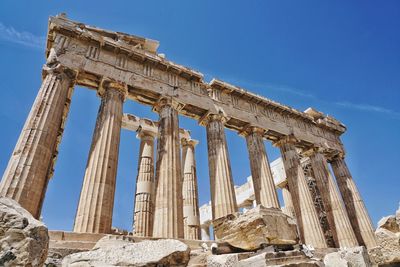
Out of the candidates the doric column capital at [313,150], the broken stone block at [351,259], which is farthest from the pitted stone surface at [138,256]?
the doric column capital at [313,150]

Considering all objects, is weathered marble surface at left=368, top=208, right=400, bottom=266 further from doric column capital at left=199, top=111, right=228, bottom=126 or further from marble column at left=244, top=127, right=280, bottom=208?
doric column capital at left=199, top=111, right=228, bottom=126

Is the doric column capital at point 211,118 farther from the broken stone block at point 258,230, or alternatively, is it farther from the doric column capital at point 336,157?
the broken stone block at point 258,230

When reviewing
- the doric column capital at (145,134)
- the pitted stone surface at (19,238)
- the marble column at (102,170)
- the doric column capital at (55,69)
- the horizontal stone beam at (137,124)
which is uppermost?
the horizontal stone beam at (137,124)

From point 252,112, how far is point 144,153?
770 centimetres

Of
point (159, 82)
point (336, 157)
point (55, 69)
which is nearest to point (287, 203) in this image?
point (336, 157)

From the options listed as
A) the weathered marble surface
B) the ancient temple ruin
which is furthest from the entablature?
the weathered marble surface

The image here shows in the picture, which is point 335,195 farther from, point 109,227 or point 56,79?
point 56,79

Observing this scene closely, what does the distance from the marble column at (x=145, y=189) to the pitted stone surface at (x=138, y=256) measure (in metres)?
9.94

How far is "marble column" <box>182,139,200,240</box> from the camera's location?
621 inches

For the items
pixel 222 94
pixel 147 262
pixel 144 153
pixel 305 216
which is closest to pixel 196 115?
pixel 222 94

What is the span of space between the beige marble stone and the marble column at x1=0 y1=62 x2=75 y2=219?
827 cm

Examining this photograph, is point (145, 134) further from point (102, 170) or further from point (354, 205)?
point (354, 205)

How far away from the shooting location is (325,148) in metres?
20.5

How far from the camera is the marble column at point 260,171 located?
15041mm
